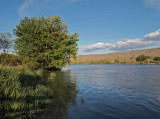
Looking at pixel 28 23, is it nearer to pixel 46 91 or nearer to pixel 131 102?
pixel 46 91

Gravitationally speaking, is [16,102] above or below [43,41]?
below

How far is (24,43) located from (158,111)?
94.1 ft

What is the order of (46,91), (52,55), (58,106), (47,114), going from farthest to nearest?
1. (52,55)
2. (46,91)
3. (58,106)
4. (47,114)

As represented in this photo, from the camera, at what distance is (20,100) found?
6820 mm

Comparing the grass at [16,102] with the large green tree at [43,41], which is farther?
the large green tree at [43,41]

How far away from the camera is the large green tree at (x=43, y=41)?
28828 millimetres

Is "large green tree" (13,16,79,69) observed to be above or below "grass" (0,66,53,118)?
above

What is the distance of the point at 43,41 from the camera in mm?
29078

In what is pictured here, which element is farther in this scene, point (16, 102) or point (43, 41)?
point (43, 41)

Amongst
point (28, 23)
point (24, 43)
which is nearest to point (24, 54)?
point (24, 43)

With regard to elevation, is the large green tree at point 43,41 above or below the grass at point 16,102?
above

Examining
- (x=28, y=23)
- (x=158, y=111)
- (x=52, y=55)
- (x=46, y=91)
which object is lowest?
(x=158, y=111)

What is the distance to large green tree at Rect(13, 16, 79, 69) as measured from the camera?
28.8 meters

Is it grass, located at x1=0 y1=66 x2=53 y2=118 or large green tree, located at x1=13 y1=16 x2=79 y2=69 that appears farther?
large green tree, located at x1=13 y1=16 x2=79 y2=69
